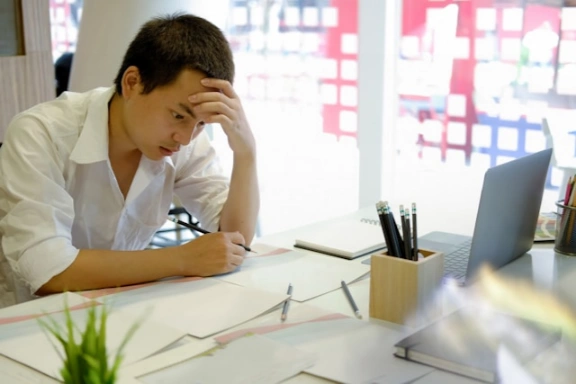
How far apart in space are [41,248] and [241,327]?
17.5 inches

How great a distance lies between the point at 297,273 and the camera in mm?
1487

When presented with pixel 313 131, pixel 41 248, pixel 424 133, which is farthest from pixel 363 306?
pixel 313 131

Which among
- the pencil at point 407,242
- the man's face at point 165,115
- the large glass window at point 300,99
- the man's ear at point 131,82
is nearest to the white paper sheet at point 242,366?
the pencil at point 407,242

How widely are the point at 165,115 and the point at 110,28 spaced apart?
122 cm

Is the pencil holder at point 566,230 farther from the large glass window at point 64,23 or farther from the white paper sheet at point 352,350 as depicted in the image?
the large glass window at point 64,23

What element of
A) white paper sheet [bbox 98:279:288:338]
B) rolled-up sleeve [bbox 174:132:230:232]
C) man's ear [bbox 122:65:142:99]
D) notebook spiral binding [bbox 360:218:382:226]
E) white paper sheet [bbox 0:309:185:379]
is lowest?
white paper sheet [bbox 98:279:288:338]

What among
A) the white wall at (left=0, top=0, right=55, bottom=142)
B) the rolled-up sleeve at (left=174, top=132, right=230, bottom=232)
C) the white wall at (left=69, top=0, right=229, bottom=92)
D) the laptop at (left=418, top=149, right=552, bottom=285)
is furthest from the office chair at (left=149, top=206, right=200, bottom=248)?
the laptop at (left=418, top=149, right=552, bottom=285)

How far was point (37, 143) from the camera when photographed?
1496 millimetres

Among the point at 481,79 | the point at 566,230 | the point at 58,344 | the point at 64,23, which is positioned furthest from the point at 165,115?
the point at 64,23

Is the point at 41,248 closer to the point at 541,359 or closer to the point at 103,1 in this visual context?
the point at 541,359

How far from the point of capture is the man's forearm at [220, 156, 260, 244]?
1745 mm

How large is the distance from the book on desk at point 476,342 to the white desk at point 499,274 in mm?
29

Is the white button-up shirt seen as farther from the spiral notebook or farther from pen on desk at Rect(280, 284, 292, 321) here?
pen on desk at Rect(280, 284, 292, 321)

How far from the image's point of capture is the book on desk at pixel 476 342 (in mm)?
1027
